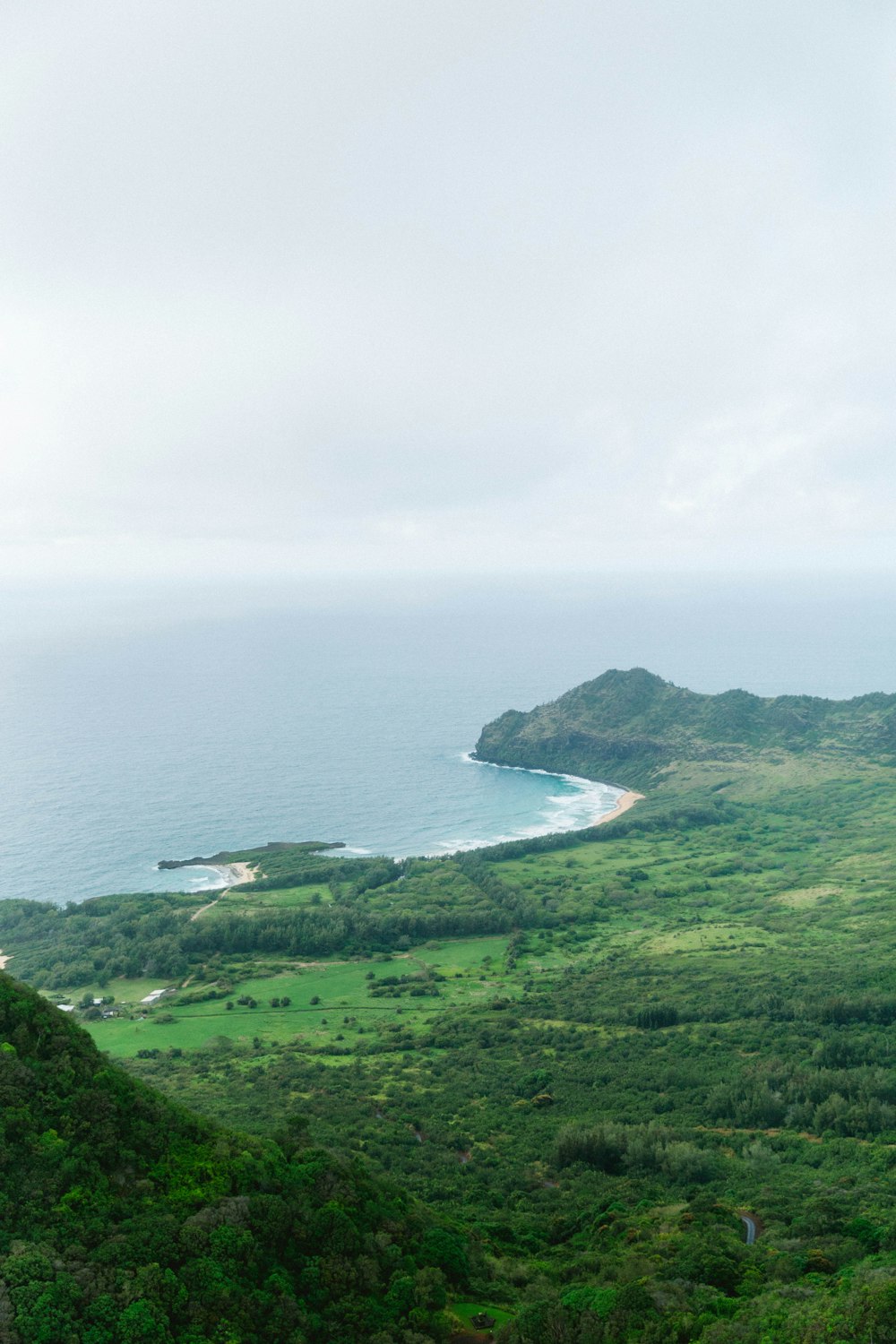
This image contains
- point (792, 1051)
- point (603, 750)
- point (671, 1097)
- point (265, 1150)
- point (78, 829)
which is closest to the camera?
point (265, 1150)

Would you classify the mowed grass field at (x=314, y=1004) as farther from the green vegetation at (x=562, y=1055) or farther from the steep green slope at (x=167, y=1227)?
the steep green slope at (x=167, y=1227)

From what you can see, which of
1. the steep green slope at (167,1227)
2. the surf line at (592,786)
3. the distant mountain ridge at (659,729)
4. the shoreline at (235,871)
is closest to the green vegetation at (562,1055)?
the steep green slope at (167,1227)

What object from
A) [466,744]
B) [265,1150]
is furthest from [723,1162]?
[466,744]

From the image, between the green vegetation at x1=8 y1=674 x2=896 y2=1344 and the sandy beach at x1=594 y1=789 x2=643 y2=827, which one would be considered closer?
the green vegetation at x1=8 y1=674 x2=896 y2=1344

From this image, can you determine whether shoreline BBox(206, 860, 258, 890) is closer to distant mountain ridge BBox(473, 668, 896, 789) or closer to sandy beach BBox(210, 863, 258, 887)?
sandy beach BBox(210, 863, 258, 887)

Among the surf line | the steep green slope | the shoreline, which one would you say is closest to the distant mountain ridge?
the surf line

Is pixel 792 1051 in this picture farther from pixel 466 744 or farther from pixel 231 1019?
pixel 466 744

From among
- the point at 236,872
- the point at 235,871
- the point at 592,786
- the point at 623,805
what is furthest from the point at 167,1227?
the point at 592,786
